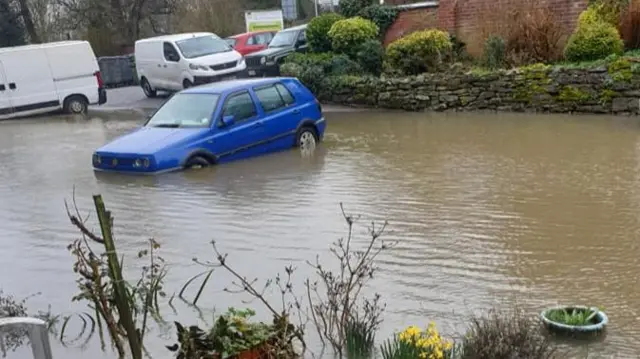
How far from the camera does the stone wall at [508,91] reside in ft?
49.2

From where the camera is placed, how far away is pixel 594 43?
52.5 ft

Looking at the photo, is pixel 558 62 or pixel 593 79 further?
pixel 558 62

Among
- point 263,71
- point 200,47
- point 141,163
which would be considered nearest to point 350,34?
point 263,71

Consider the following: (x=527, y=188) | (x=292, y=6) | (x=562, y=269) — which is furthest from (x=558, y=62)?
(x=292, y=6)

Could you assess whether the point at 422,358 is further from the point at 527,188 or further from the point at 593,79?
the point at 593,79

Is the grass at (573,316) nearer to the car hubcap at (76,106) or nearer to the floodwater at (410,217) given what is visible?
the floodwater at (410,217)

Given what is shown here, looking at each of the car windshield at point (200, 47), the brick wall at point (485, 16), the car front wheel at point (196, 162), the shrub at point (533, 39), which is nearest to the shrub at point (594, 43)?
the shrub at point (533, 39)

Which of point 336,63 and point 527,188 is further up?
point 336,63

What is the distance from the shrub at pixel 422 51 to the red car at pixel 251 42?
11.2 meters

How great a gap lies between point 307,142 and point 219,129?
6.70ft

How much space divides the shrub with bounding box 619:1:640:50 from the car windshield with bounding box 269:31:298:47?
11.5 meters

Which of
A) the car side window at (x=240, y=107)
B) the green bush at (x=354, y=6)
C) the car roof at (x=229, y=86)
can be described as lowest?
the car side window at (x=240, y=107)

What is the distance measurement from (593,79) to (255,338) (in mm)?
12711

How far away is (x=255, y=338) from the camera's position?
4598 mm
